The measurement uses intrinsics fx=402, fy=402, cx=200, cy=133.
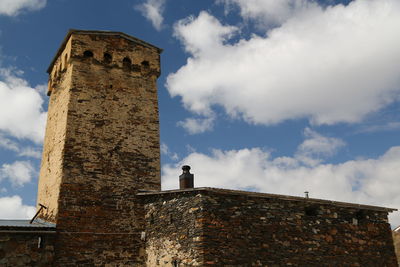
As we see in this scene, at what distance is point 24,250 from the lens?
9586 millimetres

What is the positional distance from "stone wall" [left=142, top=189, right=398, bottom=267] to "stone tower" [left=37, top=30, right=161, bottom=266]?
810 mm

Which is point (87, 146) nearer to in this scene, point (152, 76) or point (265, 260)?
point (152, 76)

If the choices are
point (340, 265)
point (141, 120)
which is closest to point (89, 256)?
point (141, 120)

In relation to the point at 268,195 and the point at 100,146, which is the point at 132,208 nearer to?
the point at 100,146

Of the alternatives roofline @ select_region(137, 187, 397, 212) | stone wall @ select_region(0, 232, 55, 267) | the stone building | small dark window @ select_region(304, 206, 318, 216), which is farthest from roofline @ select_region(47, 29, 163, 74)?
small dark window @ select_region(304, 206, 318, 216)

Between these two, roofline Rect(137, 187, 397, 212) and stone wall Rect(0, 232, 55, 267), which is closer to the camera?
stone wall Rect(0, 232, 55, 267)

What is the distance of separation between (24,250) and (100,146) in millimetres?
3537

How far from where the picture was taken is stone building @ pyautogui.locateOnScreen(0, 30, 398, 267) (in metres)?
9.94

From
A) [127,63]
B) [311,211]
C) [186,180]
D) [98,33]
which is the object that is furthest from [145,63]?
[311,211]

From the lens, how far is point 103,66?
13.0 meters

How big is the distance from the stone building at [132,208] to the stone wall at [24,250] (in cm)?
2

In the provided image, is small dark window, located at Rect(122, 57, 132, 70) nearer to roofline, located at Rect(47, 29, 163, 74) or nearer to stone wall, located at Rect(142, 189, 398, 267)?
roofline, located at Rect(47, 29, 163, 74)

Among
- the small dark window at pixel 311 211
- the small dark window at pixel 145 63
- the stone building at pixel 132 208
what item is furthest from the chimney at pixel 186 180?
the small dark window at pixel 145 63

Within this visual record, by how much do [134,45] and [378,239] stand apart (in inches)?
393
